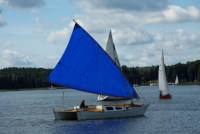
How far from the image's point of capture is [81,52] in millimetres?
65312

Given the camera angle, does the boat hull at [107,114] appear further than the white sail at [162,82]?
No

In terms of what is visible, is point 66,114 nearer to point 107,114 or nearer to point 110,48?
point 107,114

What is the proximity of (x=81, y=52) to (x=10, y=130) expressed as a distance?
1295cm

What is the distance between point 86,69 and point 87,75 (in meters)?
0.74

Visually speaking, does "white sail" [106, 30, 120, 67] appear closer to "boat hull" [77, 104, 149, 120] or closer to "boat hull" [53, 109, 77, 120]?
"boat hull" [77, 104, 149, 120]

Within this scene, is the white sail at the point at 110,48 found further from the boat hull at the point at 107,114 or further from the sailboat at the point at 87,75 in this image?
the boat hull at the point at 107,114

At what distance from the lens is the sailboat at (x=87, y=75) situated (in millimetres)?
64562

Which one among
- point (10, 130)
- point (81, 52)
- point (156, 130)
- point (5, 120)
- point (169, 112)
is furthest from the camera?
point (169, 112)

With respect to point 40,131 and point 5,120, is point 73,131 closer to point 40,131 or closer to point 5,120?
point 40,131

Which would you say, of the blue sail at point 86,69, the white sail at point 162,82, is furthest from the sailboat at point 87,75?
the white sail at point 162,82

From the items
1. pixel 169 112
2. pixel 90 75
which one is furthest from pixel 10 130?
pixel 169 112

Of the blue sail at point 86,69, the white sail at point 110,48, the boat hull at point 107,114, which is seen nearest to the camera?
the boat hull at point 107,114

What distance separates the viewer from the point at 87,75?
65.9 metres

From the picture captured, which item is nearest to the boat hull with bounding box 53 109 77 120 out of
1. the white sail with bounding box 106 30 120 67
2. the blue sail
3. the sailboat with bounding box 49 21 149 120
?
the sailboat with bounding box 49 21 149 120
